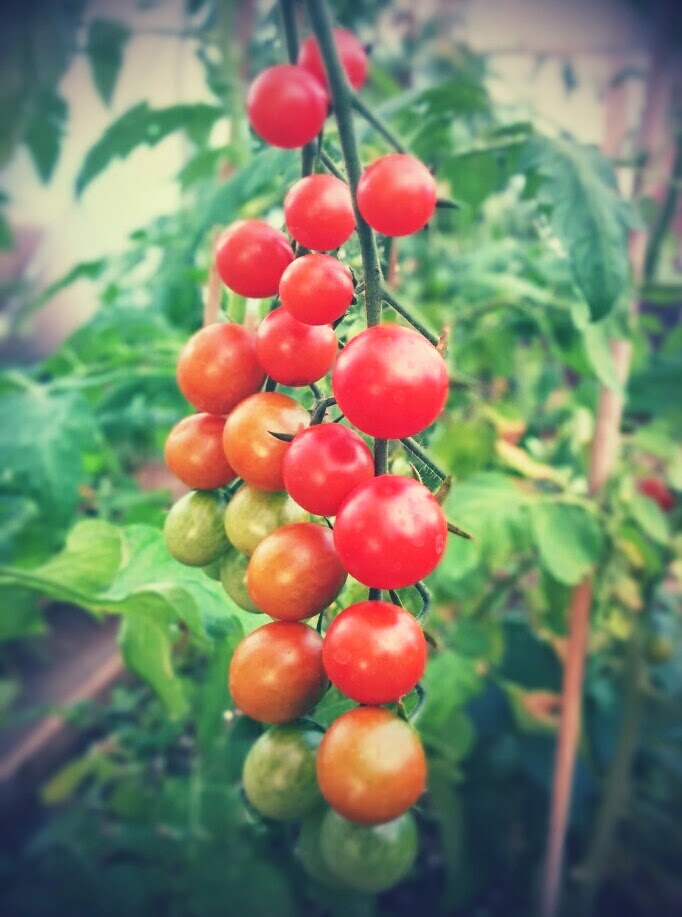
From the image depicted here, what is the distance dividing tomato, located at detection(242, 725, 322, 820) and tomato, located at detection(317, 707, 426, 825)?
0.04m

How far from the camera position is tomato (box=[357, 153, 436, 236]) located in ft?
0.93

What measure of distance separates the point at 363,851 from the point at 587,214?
50 centimetres

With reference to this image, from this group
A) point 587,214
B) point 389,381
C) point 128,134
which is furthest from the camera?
point 128,134

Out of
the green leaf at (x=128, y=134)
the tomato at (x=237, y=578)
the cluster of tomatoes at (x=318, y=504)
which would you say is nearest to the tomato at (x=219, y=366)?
the cluster of tomatoes at (x=318, y=504)

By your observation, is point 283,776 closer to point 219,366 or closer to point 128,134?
point 219,366

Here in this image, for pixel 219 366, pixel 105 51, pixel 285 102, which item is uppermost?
pixel 105 51

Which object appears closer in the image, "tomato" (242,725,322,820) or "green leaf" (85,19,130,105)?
"tomato" (242,725,322,820)

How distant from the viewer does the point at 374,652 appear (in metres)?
0.29

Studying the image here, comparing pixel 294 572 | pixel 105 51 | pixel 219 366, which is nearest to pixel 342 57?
pixel 219 366

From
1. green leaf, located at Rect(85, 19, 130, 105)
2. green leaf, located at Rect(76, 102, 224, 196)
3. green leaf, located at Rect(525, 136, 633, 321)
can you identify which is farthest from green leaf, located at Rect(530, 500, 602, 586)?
green leaf, located at Rect(85, 19, 130, 105)

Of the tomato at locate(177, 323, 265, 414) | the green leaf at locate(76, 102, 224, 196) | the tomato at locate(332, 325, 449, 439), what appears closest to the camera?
the tomato at locate(332, 325, 449, 439)

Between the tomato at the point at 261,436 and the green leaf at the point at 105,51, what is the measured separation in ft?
2.04

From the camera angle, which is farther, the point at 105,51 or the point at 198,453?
the point at 105,51

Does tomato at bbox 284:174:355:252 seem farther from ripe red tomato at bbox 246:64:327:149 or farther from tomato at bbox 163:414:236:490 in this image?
tomato at bbox 163:414:236:490
